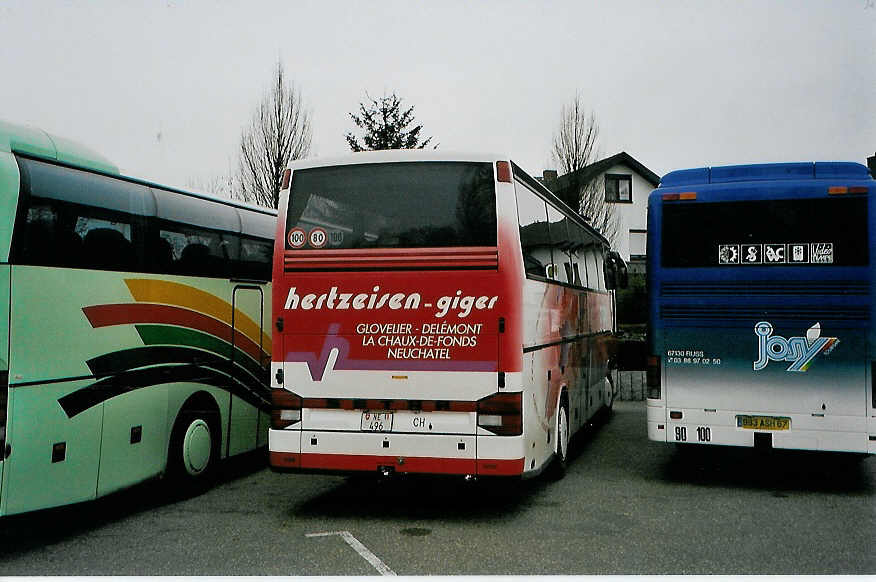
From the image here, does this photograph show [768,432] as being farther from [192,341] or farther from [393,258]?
[192,341]

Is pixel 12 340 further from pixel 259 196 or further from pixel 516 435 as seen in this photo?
pixel 259 196

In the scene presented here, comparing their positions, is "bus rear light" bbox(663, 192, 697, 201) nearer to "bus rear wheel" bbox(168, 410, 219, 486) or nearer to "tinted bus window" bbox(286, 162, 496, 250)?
"tinted bus window" bbox(286, 162, 496, 250)

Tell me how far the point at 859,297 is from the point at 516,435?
3.86 meters

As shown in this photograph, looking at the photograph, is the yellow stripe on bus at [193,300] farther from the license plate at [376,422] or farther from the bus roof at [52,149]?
the license plate at [376,422]

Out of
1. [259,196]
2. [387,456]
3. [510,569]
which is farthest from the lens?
[259,196]

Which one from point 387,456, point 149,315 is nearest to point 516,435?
point 387,456

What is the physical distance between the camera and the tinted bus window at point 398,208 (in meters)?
7.37

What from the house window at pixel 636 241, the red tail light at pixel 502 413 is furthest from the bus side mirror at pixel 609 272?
the house window at pixel 636 241

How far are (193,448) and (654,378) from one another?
16.3 ft

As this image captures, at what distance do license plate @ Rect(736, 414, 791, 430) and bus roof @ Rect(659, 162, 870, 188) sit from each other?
249cm

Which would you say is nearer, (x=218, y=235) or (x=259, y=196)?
(x=218, y=235)

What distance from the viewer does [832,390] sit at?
8367 millimetres

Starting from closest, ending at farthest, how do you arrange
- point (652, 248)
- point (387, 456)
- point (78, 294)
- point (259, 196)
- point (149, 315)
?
1. point (78, 294)
2. point (387, 456)
3. point (149, 315)
4. point (652, 248)
5. point (259, 196)

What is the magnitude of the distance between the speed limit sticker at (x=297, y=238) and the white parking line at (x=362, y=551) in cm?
255
